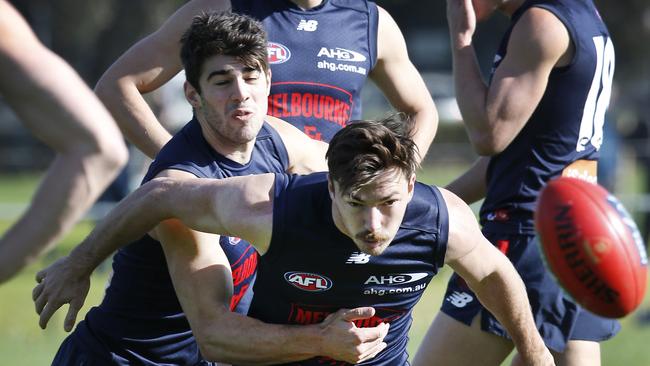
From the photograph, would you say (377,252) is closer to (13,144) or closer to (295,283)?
(295,283)

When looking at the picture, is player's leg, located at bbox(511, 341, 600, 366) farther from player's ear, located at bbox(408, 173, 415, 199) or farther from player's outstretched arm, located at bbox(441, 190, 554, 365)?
player's ear, located at bbox(408, 173, 415, 199)

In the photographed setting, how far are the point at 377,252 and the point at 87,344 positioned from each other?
1331 millimetres

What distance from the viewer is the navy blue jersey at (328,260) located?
13.1 ft

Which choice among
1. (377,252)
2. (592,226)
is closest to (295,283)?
(377,252)

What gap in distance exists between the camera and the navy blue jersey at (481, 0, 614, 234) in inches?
188

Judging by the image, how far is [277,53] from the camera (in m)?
4.99

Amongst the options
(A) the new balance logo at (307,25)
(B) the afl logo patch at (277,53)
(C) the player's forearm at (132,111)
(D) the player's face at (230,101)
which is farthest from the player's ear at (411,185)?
(C) the player's forearm at (132,111)

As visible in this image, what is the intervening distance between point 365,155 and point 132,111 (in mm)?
1687

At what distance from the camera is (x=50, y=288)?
13.8 ft

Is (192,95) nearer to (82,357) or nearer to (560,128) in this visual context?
(82,357)

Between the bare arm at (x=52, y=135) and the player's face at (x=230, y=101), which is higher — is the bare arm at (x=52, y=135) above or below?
above

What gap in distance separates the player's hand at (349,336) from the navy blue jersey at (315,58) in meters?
1.21

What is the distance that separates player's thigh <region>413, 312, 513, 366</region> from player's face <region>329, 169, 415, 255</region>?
1.13 m

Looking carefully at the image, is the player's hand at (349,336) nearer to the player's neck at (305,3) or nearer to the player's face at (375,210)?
the player's face at (375,210)
